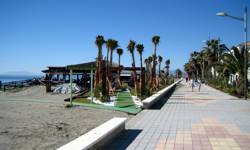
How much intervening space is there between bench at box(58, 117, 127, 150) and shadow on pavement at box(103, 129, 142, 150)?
111mm

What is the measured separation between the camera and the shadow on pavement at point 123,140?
6.44 meters

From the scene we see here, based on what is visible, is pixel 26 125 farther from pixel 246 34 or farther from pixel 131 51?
pixel 246 34

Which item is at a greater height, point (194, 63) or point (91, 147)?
point (194, 63)

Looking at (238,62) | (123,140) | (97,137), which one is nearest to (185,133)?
(123,140)

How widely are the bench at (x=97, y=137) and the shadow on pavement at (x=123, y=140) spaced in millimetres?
111

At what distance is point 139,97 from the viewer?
1880 centimetres

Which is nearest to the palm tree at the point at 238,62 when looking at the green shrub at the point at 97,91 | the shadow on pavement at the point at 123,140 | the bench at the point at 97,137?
the green shrub at the point at 97,91

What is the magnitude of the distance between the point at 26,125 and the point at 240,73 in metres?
18.5

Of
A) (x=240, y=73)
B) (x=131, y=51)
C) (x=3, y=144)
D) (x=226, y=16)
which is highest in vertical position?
(x=226, y=16)

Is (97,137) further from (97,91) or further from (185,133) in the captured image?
(97,91)

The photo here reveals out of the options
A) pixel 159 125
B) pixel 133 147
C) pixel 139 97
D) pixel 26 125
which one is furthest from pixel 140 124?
pixel 139 97

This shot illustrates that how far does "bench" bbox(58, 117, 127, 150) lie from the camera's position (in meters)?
5.31

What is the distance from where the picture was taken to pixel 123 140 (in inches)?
279

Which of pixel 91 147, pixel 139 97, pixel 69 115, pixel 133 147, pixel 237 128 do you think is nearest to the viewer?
pixel 91 147
